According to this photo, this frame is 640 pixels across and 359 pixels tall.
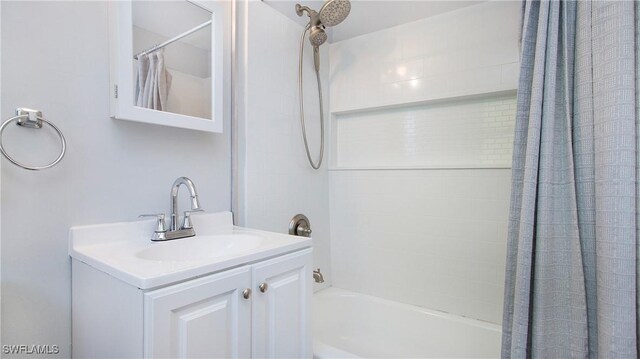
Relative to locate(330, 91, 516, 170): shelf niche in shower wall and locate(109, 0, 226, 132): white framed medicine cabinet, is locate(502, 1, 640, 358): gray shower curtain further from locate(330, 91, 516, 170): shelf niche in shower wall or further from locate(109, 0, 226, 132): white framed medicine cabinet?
locate(109, 0, 226, 132): white framed medicine cabinet

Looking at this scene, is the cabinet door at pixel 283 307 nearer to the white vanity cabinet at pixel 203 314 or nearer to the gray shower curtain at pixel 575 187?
the white vanity cabinet at pixel 203 314

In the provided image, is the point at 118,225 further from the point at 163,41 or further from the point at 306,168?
the point at 306,168

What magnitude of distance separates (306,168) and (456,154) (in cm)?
89

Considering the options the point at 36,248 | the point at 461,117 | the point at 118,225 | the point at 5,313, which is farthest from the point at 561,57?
the point at 5,313

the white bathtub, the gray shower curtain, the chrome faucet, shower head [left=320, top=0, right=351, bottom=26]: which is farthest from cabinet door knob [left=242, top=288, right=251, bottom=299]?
shower head [left=320, top=0, right=351, bottom=26]

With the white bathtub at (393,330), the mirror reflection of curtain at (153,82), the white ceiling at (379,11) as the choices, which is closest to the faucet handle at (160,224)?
the mirror reflection of curtain at (153,82)

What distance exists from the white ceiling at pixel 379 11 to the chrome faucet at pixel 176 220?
1.09 m

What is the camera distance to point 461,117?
180 cm

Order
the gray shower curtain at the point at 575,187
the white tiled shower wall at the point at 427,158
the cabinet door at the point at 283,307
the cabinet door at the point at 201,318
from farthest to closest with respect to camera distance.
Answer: the white tiled shower wall at the point at 427,158 < the cabinet door at the point at 283,307 < the gray shower curtain at the point at 575,187 < the cabinet door at the point at 201,318

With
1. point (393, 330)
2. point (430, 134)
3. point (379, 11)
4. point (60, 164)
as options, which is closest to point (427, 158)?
point (430, 134)

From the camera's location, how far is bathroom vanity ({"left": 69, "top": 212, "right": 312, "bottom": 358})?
74 cm

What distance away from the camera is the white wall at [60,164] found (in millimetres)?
898

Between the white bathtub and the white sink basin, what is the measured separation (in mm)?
864

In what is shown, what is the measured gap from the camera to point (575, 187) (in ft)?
3.24
